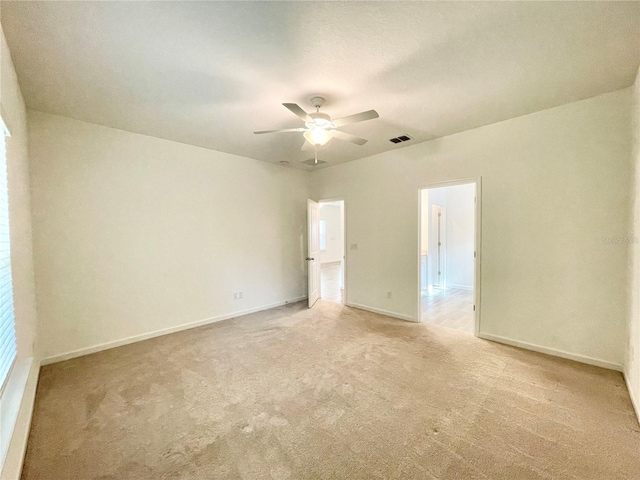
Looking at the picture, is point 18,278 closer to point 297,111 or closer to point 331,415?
point 297,111

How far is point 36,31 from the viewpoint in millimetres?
1714

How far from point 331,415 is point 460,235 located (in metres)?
5.98

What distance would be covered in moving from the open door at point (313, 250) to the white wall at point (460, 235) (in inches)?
145

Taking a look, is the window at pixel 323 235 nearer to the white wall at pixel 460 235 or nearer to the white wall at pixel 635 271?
the white wall at pixel 460 235

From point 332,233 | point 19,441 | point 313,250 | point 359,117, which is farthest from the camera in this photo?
point 332,233

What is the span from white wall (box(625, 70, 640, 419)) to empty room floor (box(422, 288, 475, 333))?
5.11 feet

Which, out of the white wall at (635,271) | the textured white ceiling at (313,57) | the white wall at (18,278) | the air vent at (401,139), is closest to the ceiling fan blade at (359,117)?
the textured white ceiling at (313,57)

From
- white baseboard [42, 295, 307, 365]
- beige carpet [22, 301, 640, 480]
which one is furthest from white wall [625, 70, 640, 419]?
white baseboard [42, 295, 307, 365]

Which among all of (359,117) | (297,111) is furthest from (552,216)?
(297,111)

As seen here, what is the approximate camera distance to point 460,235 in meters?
6.61

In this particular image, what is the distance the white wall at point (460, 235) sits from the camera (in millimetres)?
6398

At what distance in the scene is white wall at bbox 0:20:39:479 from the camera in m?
1.47

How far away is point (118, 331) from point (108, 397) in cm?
130

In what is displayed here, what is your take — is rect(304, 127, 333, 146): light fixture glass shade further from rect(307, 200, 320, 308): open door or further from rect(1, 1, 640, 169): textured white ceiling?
rect(307, 200, 320, 308): open door
